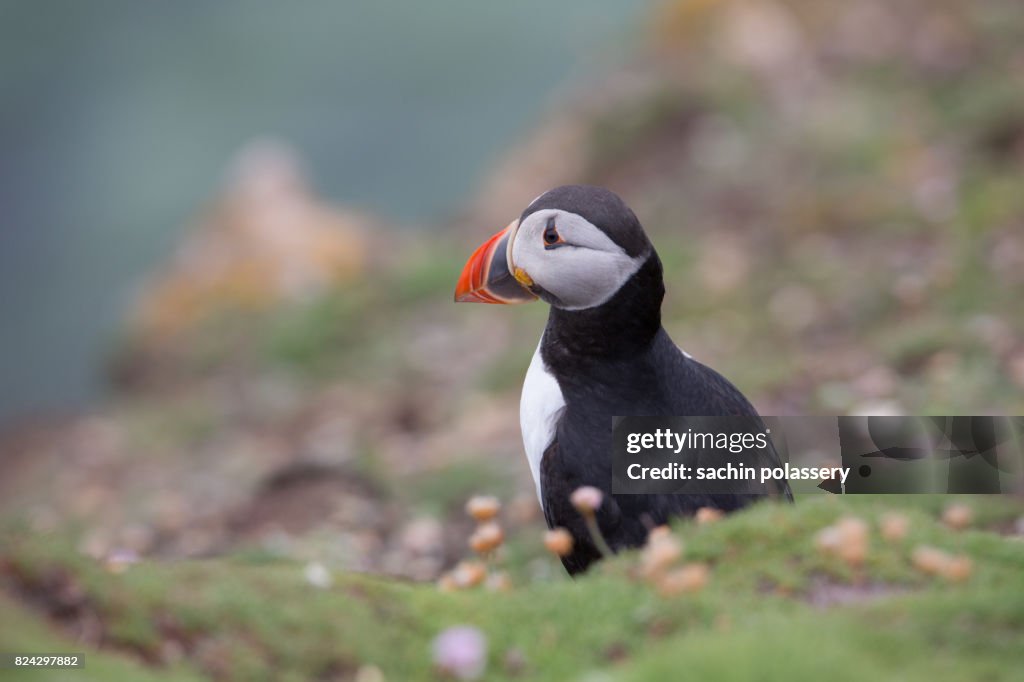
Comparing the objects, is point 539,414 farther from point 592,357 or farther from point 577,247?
point 577,247

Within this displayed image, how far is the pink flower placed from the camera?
2.25 meters

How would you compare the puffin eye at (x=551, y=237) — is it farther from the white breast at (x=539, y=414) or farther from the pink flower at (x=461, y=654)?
the pink flower at (x=461, y=654)

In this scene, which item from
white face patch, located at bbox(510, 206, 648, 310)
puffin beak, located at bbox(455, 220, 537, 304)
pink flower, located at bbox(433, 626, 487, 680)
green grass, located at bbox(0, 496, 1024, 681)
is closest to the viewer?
green grass, located at bbox(0, 496, 1024, 681)

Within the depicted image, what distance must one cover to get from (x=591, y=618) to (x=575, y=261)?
4.46 feet

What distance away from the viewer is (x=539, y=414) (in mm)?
3607

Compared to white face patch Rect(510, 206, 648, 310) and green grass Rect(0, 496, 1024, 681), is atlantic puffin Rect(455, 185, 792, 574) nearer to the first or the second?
white face patch Rect(510, 206, 648, 310)

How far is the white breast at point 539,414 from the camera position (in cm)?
353

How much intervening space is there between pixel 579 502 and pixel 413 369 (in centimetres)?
587

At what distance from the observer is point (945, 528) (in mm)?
2977

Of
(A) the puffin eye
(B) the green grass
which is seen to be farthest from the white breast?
(B) the green grass

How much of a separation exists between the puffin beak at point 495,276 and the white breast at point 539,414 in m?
0.25

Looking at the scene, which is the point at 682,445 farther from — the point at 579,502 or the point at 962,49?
the point at 962,49

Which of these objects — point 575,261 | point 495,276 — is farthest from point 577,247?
point 495,276

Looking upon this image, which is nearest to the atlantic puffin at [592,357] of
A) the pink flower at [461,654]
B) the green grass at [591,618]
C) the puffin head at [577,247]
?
the puffin head at [577,247]
